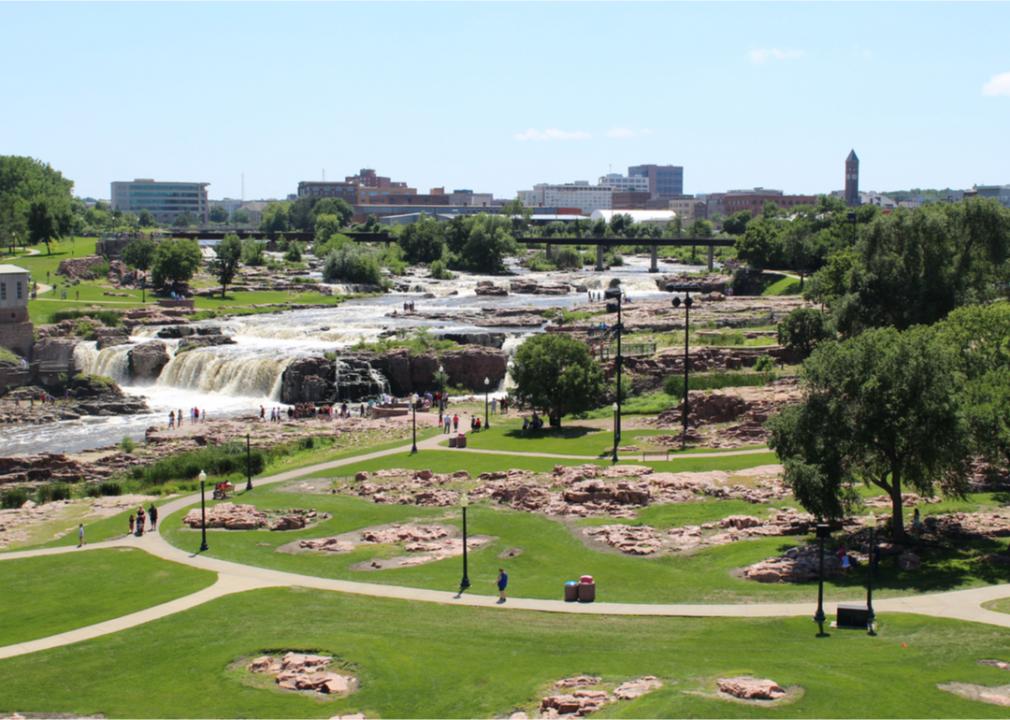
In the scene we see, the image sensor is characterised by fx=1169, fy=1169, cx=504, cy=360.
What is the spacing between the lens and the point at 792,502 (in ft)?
140

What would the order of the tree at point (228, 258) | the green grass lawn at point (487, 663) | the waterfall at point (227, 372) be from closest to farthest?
the green grass lawn at point (487, 663) < the waterfall at point (227, 372) < the tree at point (228, 258)

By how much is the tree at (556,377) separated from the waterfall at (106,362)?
41633 millimetres

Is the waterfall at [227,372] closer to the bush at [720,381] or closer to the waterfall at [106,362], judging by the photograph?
the waterfall at [106,362]

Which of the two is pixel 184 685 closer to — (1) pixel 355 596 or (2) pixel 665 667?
(1) pixel 355 596

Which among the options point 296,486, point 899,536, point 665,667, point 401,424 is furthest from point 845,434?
point 401,424

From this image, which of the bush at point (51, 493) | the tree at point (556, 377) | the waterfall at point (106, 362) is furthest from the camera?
the waterfall at point (106, 362)

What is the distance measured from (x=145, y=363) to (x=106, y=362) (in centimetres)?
327

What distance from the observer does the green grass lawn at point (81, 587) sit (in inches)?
1304

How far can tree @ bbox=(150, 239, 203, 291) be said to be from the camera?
4914 inches

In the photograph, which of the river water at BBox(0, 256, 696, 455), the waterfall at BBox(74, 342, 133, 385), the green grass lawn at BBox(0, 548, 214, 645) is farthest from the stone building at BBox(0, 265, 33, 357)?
the green grass lawn at BBox(0, 548, 214, 645)

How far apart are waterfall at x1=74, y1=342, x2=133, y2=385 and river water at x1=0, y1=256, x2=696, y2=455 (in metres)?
0.08

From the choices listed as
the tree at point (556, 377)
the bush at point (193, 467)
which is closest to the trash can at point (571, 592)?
the bush at point (193, 467)

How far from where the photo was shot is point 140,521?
43.9 metres

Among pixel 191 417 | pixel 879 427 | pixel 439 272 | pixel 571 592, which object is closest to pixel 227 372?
pixel 191 417
